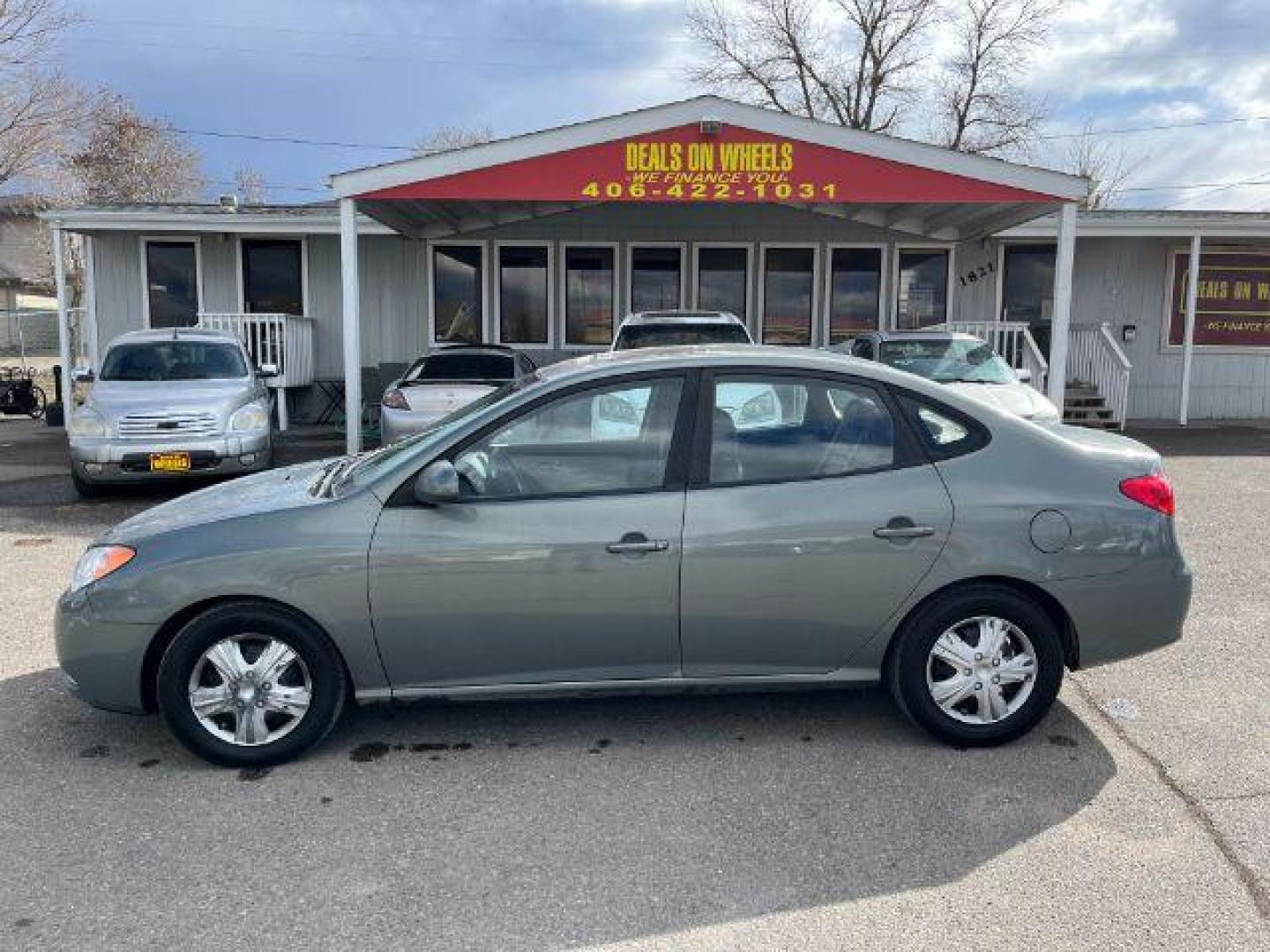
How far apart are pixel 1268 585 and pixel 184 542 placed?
642cm

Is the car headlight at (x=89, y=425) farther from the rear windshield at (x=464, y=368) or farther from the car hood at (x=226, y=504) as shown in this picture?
the car hood at (x=226, y=504)

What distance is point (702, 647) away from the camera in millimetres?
3883

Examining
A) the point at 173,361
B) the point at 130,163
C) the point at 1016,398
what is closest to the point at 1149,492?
the point at 1016,398

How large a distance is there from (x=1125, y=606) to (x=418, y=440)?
293cm

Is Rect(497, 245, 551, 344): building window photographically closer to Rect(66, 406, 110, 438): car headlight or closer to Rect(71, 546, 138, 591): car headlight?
Rect(66, 406, 110, 438): car headlight

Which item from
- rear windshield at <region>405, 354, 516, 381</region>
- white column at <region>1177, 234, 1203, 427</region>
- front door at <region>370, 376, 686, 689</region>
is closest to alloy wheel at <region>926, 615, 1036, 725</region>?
front door at <region>370, 376, 686, 689</region>

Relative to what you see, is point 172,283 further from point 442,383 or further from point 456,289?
point 442,383

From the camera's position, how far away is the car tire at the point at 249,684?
12.3ft

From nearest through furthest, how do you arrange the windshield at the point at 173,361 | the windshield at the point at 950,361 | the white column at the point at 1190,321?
the windshield at the point at 173,361 → the windshield at the point at 950,361 → the white column at the point at 1190,321

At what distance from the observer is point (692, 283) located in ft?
51.0

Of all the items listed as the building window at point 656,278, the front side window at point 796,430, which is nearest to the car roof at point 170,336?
the building window at point 656,278

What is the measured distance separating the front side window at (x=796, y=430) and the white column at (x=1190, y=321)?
1297 cm

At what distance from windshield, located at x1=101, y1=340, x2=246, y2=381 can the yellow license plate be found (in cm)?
154

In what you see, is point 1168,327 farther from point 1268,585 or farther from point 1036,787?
point 1036,787
